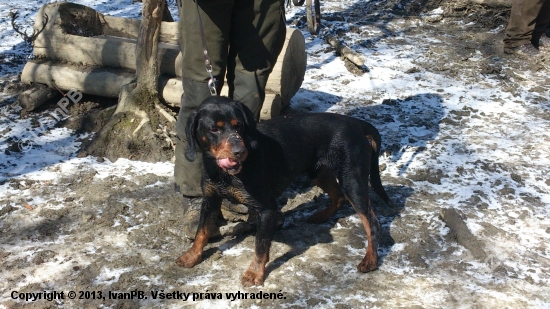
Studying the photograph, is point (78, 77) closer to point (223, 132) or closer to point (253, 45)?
point (253, 45)

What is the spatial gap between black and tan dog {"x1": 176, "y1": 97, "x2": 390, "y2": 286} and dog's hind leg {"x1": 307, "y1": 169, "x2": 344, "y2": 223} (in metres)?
0.09

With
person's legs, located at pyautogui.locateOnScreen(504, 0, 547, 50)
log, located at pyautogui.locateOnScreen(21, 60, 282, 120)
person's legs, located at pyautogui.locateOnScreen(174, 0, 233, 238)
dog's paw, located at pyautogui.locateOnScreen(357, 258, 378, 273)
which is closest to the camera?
dog's paw, located at pyautogui.locateOnScreen(357, 258, 378, 273)

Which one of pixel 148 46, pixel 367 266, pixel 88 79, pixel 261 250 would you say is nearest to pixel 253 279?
pixel 261 250

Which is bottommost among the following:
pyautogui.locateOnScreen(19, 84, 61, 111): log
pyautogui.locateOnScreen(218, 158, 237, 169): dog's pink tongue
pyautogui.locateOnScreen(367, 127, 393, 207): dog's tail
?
pyautogui.locateOnScreen(367, 127, 393, 207): dog's tail

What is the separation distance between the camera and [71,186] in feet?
16.0

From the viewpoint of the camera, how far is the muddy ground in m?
3.52

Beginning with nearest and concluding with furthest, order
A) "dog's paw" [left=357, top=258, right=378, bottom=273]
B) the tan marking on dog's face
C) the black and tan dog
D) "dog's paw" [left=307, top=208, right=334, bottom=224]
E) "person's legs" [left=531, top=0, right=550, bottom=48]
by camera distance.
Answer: the tan marking on dog's face
the black and tan dog
"dog's paw" [left=357, top=258, right=378, bottom=273]
"dog's paw" [left=307, top=208, right=334, bottom=224]
"person's legs" [left=531, top=0, right=550, bottom=48]

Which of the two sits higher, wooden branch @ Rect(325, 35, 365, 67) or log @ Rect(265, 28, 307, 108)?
log @ Rect(265, 28, 307, 108)

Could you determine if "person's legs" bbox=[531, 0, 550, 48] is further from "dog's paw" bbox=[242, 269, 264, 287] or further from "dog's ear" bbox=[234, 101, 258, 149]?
"dog's paw" bbox=[242, 269, 264, 287]

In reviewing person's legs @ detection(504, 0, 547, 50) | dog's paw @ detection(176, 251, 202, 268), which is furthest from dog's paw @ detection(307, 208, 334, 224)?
person's legs @ detection(504, 0, 547, 50)

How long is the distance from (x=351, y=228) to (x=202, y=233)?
1322 millimetres

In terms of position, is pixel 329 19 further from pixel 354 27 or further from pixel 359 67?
pixel 359 67

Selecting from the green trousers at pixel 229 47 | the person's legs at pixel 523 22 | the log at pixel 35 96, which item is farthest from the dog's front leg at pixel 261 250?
the person's legs at pixel 523 22

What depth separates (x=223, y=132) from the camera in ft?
10.8
